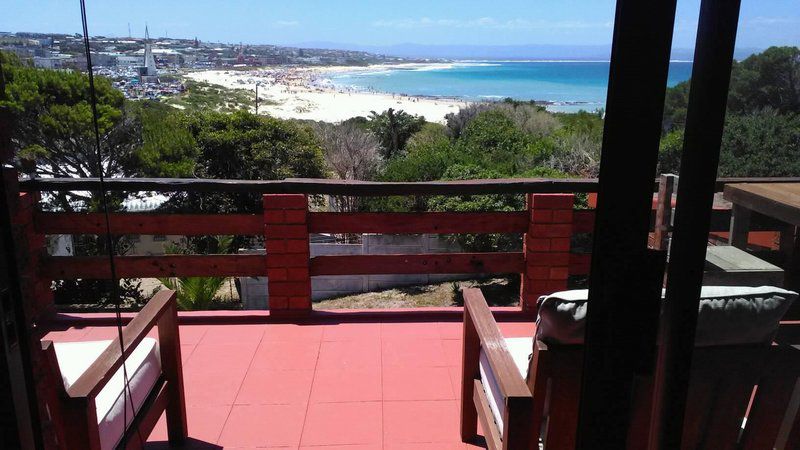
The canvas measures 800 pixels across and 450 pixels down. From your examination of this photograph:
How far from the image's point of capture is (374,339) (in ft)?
11.0

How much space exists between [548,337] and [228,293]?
8.01 meters

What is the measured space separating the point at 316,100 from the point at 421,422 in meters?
41.7

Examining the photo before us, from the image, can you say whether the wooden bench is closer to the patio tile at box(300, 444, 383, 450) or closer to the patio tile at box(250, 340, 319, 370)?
the patio tile at box(300, 444, 383, 450)

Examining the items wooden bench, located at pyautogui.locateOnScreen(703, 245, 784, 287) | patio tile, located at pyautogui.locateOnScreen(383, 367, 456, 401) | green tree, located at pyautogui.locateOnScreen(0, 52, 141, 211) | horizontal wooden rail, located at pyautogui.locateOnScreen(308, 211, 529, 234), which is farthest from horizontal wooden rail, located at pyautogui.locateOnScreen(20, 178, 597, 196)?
wooden bench, located at pyautogui.locateOnScreen(703, 245, 784, 287)

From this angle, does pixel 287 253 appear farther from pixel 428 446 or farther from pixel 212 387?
pixel 428 446

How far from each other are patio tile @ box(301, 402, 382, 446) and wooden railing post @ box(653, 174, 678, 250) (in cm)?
187

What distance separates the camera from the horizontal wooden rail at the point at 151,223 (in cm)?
339

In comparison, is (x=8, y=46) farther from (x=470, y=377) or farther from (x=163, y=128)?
(x=163, y=128)

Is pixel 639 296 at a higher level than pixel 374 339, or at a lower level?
higher

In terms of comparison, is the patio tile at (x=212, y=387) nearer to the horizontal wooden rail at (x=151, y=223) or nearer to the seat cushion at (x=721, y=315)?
the horizontal wooden rail at (x=151, y=223)

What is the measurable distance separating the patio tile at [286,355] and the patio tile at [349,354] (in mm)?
51

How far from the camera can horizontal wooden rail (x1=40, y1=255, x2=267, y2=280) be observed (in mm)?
3449

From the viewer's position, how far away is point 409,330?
3467mm

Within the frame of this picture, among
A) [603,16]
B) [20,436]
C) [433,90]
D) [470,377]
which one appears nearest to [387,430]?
[470,377]
